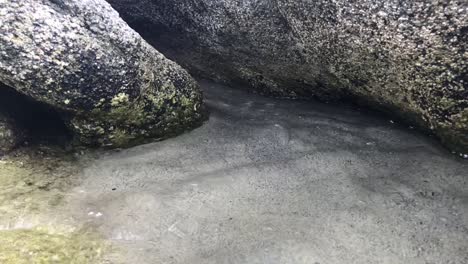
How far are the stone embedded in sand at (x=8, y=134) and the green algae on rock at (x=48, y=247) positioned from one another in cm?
66

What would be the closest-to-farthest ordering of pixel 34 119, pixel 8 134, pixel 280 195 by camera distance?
pixel 280 195, pixel 8 134, pixel 34 119

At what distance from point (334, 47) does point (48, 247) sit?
5.62 feet

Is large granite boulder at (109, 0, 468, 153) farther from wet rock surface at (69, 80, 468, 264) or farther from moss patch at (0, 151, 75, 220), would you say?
moss patch at (0, 151, 75, 220)

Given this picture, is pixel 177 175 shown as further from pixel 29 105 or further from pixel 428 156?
pixel 428 156

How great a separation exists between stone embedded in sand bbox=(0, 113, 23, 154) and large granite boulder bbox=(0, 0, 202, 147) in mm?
278

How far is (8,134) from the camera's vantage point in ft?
8.51

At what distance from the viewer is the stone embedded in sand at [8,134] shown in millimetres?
2562

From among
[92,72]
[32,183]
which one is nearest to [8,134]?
[32,183]

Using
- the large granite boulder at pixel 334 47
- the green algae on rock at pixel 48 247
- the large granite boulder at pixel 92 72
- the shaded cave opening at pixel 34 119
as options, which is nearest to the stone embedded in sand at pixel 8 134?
the shaded cave opening at pixel 34 119

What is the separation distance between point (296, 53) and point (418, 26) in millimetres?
877

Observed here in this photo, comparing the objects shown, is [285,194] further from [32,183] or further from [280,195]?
[32,183]

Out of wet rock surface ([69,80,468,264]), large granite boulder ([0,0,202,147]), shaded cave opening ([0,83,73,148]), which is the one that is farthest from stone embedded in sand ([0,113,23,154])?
wet rock surface ([69,80,468,264])

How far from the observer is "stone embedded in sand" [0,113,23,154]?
8.41 ft

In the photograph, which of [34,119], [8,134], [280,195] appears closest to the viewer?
[280,195]
